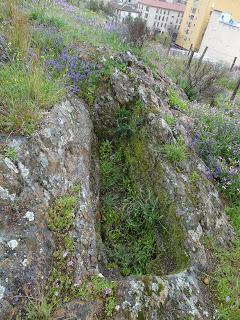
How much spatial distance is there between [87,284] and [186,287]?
3.45 ft

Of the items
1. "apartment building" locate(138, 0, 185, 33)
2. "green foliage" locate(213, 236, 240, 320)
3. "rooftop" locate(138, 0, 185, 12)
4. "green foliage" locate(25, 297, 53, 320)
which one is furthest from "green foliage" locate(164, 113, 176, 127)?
"rooftop" locate(138, 0, 185, 12)

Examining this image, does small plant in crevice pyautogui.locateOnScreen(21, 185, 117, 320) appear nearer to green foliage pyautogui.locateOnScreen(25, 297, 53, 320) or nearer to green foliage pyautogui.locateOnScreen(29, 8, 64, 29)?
green foliage pyautogui.locateOnScreen(25, 297, 53, 320)

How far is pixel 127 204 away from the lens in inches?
154

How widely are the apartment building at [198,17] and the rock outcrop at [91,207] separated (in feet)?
123

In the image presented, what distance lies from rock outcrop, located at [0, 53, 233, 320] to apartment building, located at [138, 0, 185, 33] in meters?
59.5

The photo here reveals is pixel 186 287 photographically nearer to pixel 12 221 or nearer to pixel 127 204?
pixel 127 204

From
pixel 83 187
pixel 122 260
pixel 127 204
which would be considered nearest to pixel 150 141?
pixel 127 204

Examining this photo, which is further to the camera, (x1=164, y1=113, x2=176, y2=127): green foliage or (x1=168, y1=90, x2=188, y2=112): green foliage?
(x1=168, y1=90, x2=188, y2=112): green foliage

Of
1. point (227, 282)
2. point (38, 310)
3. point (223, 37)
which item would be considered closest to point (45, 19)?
point (38, 310)

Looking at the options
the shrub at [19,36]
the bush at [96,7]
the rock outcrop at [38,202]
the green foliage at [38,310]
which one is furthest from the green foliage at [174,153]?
the bush at [96,7]

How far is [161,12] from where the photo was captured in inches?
2314

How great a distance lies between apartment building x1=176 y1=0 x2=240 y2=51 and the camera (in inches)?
1383

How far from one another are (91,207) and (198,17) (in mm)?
48199

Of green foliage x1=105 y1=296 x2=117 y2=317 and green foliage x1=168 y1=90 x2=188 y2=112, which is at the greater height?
green foliage x1=168 y1=90 x2=188 y2=112
